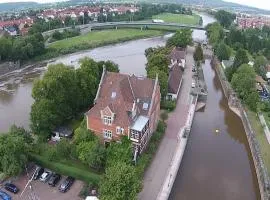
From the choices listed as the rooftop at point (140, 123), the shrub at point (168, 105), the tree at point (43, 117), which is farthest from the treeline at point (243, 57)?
the tree at point (43, 117)

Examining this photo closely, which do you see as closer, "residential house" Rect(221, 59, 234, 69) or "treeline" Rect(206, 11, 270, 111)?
"treeline" Rect(206, 11, 270, 111)

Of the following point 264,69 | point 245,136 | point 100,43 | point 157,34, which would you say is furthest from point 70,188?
point 157,34

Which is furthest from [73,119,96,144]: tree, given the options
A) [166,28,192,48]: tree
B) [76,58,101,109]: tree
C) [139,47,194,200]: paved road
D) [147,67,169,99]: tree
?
[166,28,192,48]: tree

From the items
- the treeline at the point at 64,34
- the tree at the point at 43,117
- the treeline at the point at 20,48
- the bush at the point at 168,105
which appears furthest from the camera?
the treeline at the point at 64,34

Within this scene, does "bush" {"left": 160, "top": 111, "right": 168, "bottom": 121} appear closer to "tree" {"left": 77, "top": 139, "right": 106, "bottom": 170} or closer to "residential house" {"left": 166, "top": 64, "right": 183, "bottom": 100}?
"residential house" {"left": 166, "top": 64, "right": 183, "bottom": 100}

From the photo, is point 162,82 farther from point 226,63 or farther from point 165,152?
point 226,63

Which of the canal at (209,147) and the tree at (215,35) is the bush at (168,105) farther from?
the tree at (215,35)
